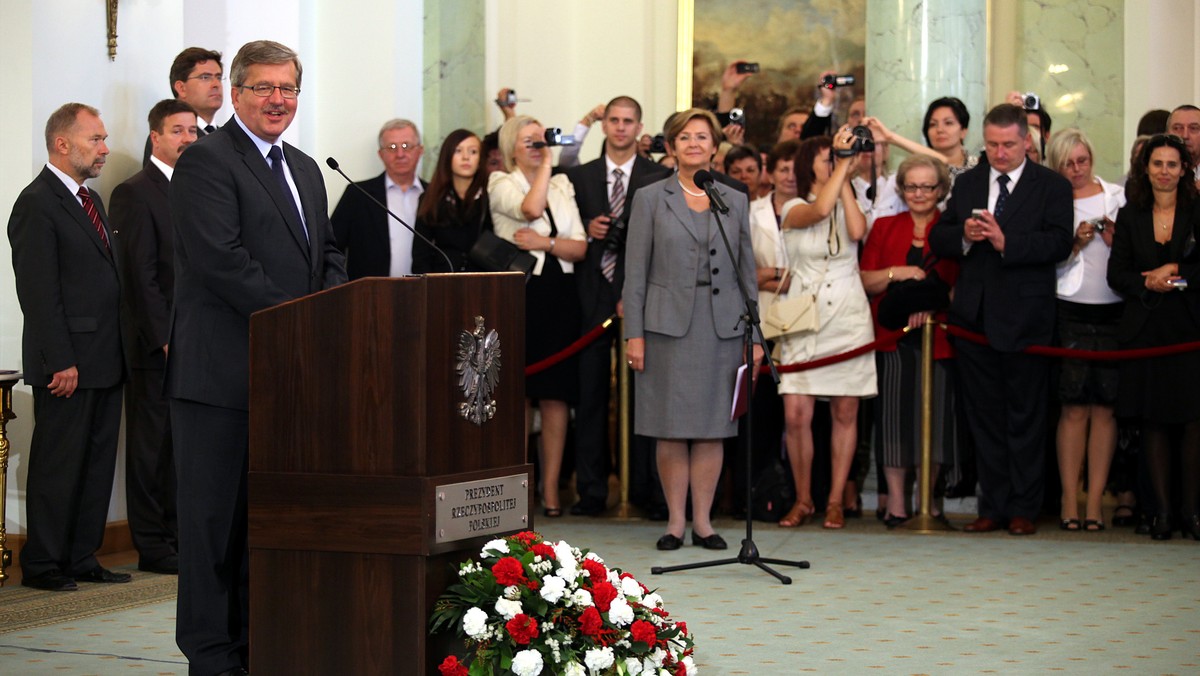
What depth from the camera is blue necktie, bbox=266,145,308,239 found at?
4039mm

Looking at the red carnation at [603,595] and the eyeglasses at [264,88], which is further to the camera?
the eyeglasses at [264,88]

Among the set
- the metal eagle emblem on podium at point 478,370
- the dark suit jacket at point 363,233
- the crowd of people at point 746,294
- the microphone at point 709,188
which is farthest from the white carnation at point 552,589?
the dark suit jacket at point 363,233

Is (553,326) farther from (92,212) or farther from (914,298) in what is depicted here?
(92,212)

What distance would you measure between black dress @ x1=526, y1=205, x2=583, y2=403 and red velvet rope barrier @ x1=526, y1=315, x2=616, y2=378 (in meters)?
0.05

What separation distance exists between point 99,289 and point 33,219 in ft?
1.24

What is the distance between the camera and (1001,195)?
744 cm

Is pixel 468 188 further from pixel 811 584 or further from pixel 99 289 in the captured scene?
pixel 811 584

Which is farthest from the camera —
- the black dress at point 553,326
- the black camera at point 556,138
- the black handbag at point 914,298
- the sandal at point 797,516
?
the black dress at point 553,326

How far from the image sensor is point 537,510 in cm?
840

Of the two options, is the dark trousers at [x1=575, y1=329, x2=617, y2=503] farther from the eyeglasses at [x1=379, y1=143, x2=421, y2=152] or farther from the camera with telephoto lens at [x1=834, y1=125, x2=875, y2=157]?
the camera with telephoto lens at [x1=834, y1=125, x2=875, y2=157]

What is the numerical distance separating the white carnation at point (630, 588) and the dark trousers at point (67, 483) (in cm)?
310

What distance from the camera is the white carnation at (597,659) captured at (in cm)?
361

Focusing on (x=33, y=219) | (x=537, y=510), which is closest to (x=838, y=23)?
(x=537, y=510)

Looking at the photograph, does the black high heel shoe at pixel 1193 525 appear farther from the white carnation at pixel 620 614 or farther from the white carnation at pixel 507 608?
the white carnation at pixel 507 608
